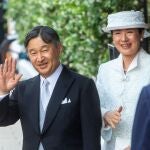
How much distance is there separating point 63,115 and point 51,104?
10cm

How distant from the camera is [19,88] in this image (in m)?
4.35

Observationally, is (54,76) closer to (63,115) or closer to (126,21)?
(63,115)

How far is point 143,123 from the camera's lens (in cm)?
284

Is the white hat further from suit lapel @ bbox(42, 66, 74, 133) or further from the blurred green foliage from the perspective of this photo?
the blurred green foliage

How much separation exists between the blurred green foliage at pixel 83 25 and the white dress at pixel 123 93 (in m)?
3.13

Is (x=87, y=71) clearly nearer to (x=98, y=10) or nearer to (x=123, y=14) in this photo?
(x=98, y=10)

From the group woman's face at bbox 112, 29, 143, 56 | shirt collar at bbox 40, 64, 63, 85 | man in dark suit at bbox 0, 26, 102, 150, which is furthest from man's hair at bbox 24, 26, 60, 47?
woman's face at bbox 112, 29, 143, 56

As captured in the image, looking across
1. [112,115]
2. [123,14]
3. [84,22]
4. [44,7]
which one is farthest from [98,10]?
[112,115]

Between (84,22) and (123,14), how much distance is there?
3972 millimetres

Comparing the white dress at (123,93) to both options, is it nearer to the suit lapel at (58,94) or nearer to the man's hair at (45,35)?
the suit lapel at (58,94)

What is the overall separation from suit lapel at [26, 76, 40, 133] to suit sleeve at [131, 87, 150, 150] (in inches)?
52.5

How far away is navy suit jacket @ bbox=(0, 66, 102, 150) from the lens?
412 centimetres

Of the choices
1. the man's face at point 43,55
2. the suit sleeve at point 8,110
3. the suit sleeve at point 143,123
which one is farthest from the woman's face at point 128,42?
the suit sleeve at point 143,123

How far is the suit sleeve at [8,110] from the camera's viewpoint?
4176 mm
